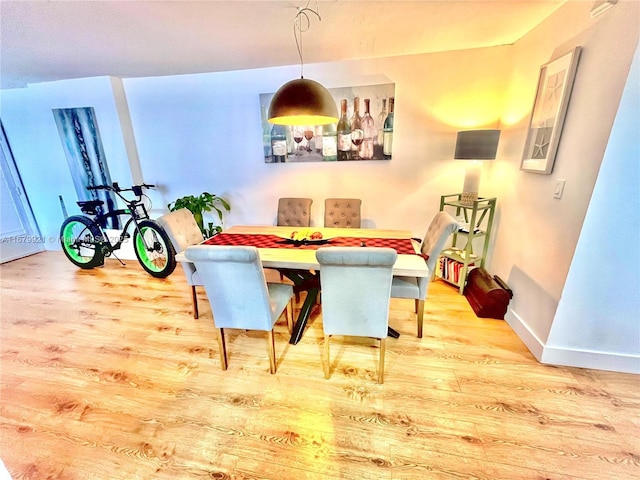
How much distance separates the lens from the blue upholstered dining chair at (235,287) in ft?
4.73

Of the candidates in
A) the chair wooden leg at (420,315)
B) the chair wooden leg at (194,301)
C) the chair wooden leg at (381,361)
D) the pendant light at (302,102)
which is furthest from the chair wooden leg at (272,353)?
the pendant light at (302,102)

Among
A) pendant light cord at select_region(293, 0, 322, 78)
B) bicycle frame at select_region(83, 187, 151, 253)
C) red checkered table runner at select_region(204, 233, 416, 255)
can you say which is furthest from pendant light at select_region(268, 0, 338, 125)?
bicycle frame at select_region(83, 187, 151, 253)

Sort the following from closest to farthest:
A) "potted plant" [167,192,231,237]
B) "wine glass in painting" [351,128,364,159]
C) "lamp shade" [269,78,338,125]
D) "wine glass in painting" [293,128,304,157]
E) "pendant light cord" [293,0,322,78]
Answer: "lamp shade" [269,78,338,125] → "pendant light cord" [293,0,322,78] → "wine glass in painting" [351,128,364,159] → "wine glass in painting" [293,128,304,157] → "potted plant" [167,192,231,237]

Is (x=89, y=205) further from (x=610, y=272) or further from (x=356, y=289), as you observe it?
(x=610, y=272)

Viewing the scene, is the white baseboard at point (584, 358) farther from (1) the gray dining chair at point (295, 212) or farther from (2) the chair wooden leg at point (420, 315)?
(1) the gray dining chair at point (295, 212)

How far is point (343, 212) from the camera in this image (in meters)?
2.86

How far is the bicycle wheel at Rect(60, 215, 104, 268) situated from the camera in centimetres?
344

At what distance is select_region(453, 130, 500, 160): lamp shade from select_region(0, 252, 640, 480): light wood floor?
1.44 meters

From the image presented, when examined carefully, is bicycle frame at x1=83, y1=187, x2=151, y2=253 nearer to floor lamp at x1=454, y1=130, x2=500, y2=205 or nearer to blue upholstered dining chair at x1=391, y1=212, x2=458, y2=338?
blue upholstered dining chair at x1=391, y1=212, x2=458, y2=338

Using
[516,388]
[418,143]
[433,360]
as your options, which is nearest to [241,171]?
[418,143]

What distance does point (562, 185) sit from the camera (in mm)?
1707

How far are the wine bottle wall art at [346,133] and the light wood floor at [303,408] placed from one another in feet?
6.26

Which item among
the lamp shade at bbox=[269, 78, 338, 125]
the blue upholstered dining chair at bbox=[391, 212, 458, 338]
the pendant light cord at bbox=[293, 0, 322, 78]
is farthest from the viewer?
the blue upholstered dining chair at bbox=[391, 212, 458, 338]

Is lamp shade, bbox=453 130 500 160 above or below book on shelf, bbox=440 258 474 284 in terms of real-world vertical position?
above
